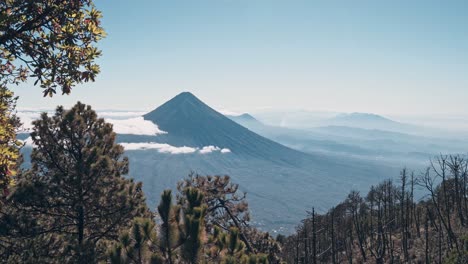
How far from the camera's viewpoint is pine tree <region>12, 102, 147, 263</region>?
15.6m

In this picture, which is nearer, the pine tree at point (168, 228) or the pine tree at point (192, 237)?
the pine tree at point (192, 237)

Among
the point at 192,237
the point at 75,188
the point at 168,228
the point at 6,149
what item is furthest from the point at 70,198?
the point at 6,149

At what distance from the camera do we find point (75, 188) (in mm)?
16234

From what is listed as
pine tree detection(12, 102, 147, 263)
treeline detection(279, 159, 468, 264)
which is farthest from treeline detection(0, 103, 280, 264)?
treeline detection(279, 159, 468, 264)

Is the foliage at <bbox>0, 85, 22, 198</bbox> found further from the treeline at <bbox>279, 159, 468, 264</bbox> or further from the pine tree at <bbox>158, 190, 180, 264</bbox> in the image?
the treeline at <bbox>279, 159, 468, 264</bbox>

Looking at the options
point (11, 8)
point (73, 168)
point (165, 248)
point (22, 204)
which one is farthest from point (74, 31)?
point (22, 204)

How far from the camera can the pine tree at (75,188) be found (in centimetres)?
1555

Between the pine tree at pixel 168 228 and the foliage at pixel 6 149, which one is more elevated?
the foliage at pixel 6 149

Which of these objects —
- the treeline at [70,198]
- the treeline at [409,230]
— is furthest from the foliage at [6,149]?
the treeline at [409,230]

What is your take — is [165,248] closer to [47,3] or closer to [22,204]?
[47,3]

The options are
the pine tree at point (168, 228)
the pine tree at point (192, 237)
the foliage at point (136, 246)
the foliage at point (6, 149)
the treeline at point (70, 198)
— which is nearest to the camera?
the foliage at point (6, 149)

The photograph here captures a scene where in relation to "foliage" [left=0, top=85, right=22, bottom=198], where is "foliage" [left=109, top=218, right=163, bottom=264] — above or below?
below

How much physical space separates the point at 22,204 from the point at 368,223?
157 feet

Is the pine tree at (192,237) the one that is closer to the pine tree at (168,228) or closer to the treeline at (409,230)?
the pine tree at (168,228)
